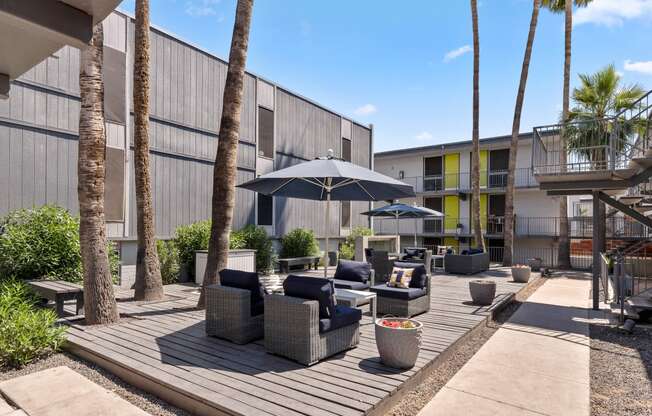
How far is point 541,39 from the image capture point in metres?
16.6

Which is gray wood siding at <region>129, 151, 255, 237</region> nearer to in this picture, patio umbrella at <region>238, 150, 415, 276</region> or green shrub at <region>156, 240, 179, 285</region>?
green shrub at <region>156, 240, 179, 285</region>

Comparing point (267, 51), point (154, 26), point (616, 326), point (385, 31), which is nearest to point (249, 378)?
point (616, 326)

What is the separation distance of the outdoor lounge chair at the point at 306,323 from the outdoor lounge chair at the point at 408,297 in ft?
6.43

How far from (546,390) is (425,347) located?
1.42 meters

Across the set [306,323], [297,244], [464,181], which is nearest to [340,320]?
[306,323]

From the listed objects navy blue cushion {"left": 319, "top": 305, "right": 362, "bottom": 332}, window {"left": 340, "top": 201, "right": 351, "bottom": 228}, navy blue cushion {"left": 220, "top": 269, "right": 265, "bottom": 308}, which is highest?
window {"left": 340, "top": 201, "right": 351, "bottom": 228}

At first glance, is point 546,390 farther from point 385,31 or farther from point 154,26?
point 385,31

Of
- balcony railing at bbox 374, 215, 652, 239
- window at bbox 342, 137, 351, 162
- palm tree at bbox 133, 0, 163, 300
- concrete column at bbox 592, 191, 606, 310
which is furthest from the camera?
window at bbox 342, 137, 351, 162

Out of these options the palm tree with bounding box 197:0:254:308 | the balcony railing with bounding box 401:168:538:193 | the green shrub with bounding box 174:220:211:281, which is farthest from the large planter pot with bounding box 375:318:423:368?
the balcony railing with bounding box 401:168:538:193

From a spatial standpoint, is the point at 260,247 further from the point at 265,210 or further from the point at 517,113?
the point at 517,113

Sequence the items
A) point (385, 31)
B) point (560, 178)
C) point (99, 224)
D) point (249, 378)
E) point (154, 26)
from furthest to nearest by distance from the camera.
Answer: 1. point (385, 31)
2. point (154, 26)
3. point (560, 178)
4. point (99, 224)
5. point (249, 378)

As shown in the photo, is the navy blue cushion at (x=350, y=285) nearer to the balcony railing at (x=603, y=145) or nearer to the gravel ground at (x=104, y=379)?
the gravel ground at (x=104, y=379)

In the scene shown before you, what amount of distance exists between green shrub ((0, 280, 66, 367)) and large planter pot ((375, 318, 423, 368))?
165 inches

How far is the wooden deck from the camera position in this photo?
11.2ft
